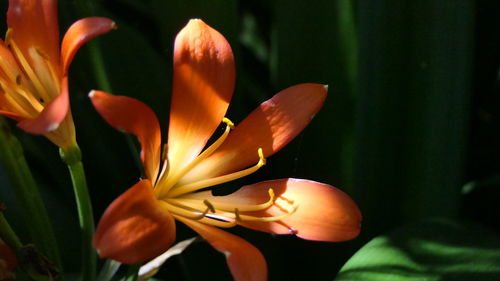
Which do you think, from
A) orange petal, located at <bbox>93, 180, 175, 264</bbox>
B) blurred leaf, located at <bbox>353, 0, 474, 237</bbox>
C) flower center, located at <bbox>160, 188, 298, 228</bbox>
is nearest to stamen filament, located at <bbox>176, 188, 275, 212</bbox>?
flower center, located at <bbox>160, 188, 298, 228</bbox>

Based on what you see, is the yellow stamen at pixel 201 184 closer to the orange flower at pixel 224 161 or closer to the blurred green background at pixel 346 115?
the orange flower at pixel 224 161

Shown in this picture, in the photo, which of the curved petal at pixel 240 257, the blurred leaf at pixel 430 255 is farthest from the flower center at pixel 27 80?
the blurred leaf at pixel 430 255

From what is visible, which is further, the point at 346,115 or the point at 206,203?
the point at 346,115

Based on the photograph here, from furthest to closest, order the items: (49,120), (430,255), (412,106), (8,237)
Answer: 1. (412,106)
2. (430,255)
3. (8,237)
4. (49,120)

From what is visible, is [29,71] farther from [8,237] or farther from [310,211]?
[310,211]

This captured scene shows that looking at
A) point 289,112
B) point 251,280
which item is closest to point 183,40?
point 289,112

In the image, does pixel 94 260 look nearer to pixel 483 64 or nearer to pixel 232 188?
pixel 232 188

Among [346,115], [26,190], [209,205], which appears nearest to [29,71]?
[26,190]
